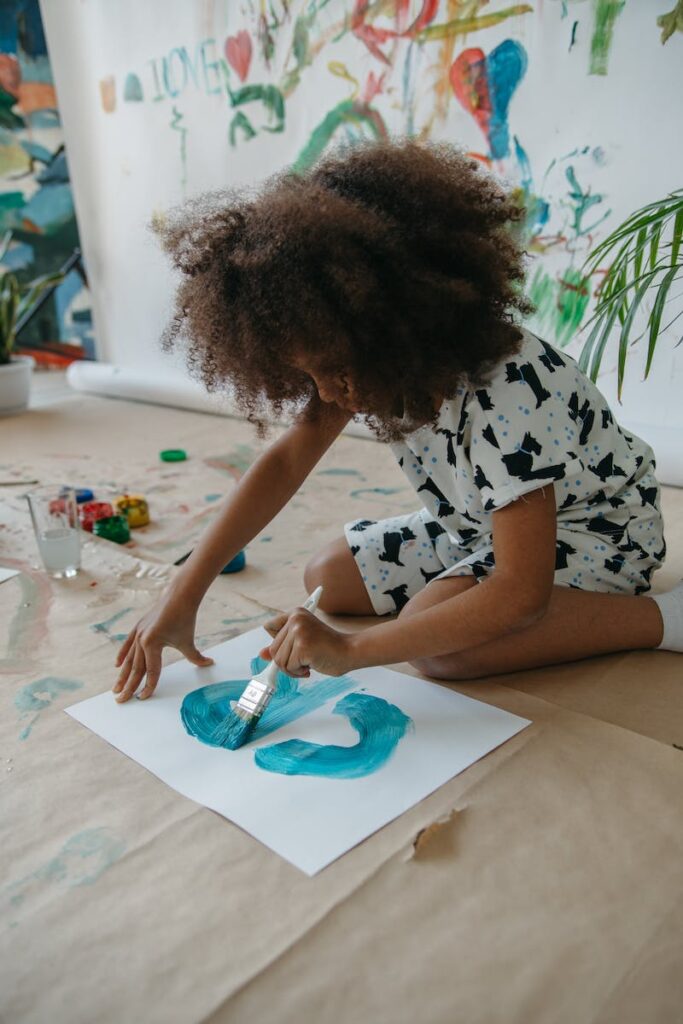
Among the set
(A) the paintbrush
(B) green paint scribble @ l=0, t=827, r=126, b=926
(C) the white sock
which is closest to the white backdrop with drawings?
(C) the white sock

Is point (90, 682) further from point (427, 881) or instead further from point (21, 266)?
point (21, 266)

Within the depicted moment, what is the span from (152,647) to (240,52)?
2.15 meters

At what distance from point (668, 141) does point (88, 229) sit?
219 cm

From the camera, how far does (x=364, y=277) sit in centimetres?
81

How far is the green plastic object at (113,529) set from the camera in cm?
170

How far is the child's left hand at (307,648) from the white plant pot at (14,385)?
2.18 meters

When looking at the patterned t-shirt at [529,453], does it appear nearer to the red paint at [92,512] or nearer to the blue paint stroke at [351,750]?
the blue paint stroke at [351,750]

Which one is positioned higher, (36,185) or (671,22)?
(671,22)

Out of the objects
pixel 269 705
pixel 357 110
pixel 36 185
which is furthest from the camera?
pixel 36 185

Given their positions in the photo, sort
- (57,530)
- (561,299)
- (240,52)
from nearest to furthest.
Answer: (57,530)
(561,299)
(240,52)

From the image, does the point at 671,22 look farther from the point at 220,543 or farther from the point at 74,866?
the point at 74,866

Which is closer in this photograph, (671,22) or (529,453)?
(529,453)

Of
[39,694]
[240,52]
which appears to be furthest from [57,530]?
[240,52]

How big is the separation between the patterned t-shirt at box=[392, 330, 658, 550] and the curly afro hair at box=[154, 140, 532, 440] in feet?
0.16
